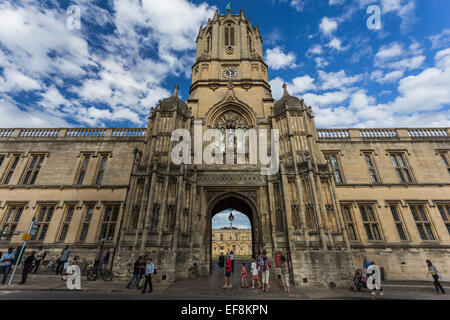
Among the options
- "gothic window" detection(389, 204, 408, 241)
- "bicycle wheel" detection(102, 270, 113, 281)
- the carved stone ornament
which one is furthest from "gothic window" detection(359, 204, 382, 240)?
"bicycle wheel" detection(102, 270, 113, 281)

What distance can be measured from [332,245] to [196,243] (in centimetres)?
839

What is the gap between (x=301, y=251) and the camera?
11.0 meters

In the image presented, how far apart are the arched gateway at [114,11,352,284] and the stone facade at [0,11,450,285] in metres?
0.08

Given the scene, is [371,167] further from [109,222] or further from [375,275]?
[109,222]

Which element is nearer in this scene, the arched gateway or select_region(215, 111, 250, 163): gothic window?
the arched gateway

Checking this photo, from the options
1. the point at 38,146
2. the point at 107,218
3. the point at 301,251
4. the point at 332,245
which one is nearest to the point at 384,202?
the point at 332,245

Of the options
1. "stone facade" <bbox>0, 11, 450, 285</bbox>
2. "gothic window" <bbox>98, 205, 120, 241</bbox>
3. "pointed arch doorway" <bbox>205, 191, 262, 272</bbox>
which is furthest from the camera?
"gothic window" <bbox>98, 205, 120, 241</bbox>

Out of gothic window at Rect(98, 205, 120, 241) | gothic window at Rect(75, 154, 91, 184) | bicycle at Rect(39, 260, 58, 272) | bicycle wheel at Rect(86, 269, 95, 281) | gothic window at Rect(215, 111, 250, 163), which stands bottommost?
bicycle wheel at Rect(86, 269, 95, 281)

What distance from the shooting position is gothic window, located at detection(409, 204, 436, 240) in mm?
14609

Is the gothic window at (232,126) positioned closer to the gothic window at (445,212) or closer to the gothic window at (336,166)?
the gothic window at (336,166)

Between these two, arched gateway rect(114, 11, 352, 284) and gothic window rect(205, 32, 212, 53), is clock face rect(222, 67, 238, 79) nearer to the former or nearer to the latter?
arched gateway rect(114, 11, 352, 284)

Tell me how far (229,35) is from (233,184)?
18313 millimetres

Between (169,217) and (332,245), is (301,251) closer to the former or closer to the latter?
(332,245)

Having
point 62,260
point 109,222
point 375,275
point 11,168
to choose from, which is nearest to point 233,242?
point 109,222
